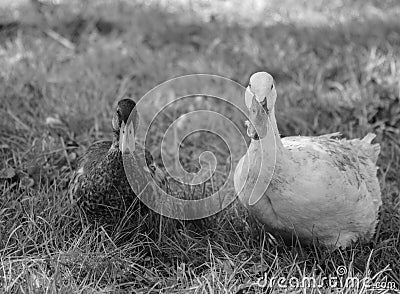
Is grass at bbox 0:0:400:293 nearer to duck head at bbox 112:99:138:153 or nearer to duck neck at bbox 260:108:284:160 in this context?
duck head at bbox 112:99:138:153

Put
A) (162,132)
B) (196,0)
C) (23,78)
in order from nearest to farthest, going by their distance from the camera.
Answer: (162,132) → (23,78) → (196,0)

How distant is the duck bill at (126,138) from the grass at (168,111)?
38cm

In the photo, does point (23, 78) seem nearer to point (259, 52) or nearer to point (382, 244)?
point (259, 52)

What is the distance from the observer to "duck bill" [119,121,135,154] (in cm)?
295

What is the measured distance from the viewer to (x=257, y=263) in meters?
2.92

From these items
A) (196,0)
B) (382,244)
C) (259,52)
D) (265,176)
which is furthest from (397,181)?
(196,0)

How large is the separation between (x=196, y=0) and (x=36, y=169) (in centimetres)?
383

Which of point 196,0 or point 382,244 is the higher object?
point 196,0

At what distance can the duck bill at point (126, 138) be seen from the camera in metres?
2.95

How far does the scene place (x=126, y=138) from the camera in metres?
2.96

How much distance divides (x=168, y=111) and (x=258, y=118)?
6.28ft
